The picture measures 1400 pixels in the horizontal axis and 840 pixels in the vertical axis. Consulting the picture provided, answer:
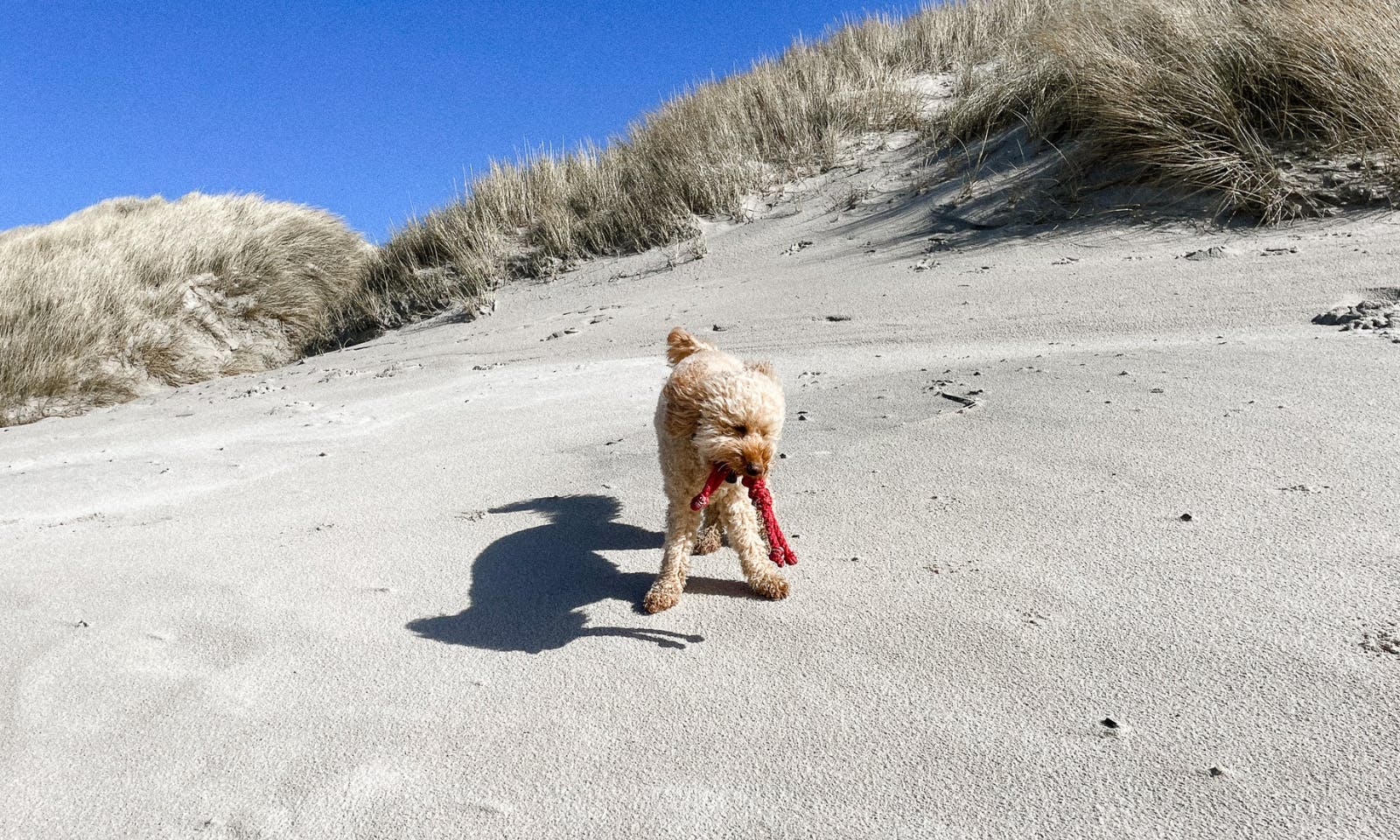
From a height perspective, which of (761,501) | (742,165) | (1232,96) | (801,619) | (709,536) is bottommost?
(801,619)

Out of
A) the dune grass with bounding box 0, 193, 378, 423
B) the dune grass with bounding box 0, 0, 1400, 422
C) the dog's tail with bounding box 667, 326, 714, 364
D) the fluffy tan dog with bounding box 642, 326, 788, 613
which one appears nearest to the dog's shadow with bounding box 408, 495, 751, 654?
the fluffy tan dog with bounding box 642, 326, 788, 613

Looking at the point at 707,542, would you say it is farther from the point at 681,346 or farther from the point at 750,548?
the point at 681,346

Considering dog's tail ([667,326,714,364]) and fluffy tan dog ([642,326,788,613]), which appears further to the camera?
dog's tail ([667,326,714,364])

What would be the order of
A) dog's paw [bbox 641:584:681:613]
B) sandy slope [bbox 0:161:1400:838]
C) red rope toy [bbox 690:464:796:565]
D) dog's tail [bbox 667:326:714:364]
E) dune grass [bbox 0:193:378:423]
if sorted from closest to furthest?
sandy slope [bbox 0:161:1400:838] < red rope toy [bbox 690:464:796:565] < dog's paw [bbox 641:584:681:613] < dog's tail [bbox 667:326:714:364] < dune grass [bbox 0:193:378:423]

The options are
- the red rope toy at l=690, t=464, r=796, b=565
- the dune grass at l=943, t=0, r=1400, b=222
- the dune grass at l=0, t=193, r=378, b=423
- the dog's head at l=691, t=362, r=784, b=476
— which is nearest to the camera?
the dog's head at l=691, t=362, r=784, b=476

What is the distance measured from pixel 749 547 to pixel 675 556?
240 millimetres

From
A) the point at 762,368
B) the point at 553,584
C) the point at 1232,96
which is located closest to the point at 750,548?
the point at 762,368

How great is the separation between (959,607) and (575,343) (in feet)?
17.5

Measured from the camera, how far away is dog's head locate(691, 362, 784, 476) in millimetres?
2504

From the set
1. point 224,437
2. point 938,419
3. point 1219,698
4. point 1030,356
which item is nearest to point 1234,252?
point 1030,356

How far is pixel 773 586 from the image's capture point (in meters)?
2.74

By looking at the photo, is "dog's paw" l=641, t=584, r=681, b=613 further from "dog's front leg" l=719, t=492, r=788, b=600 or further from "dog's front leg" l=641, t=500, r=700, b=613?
"dog's front leg" l=719, t=492, r=788, b=600

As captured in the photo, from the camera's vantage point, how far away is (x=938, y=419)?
4031 millimetres

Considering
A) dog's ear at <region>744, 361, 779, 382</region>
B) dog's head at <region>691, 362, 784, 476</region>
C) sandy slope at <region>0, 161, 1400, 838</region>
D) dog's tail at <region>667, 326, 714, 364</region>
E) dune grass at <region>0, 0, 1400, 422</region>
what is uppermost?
dune grass at <region>0, 0, 1400, 422</region>
